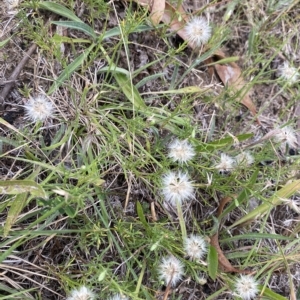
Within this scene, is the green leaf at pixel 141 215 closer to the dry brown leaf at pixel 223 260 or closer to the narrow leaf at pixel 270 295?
the dry brown leaf at pixel 223 260

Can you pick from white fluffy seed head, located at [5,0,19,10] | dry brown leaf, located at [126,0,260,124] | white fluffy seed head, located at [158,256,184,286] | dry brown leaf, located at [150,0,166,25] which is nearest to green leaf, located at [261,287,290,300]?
white fluffy seed head, located at [158,256,184,286]

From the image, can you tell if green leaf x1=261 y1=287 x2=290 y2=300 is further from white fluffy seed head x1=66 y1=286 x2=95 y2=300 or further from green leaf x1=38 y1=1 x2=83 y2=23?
green leaf x1=38 y1=1 x2=83 y2=23

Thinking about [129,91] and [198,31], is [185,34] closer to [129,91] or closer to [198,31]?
[198,31]

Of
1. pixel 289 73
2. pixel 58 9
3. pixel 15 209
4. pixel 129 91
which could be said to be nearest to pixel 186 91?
pixel 129 91

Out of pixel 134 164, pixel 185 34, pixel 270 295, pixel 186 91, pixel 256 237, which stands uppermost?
pixel 185 34

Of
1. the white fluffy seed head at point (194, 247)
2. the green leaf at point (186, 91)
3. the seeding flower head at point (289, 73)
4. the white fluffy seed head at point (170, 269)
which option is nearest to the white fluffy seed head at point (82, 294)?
the white fluffy seed head at point (170, 269)

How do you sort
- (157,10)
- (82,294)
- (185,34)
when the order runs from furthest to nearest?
(185,34) → (157,10) → (82,294)

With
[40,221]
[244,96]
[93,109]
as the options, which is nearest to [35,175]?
[40,221]

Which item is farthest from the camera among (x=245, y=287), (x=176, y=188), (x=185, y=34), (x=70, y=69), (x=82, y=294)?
(x=185, y=34)
